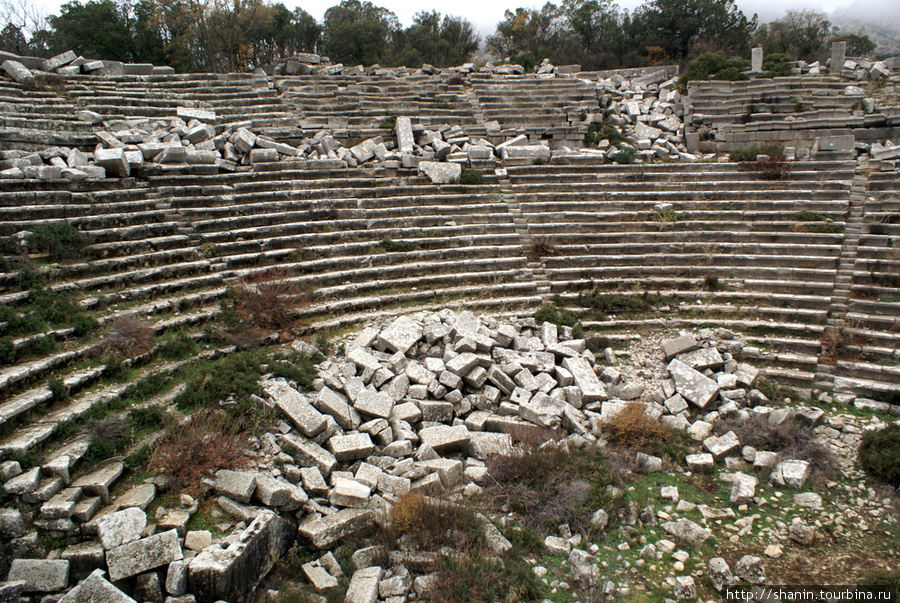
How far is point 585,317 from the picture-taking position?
1140 centimetres

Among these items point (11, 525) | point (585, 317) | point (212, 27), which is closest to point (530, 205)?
point (585, 317)

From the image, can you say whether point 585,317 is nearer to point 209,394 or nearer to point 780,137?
point 209,394

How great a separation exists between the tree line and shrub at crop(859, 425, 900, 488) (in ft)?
70.9

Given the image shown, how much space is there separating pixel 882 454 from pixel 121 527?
343 inches

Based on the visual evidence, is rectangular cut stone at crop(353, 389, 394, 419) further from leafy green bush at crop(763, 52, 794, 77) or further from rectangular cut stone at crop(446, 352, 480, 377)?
leafy green bush at crop(763, 52, 794, 77)

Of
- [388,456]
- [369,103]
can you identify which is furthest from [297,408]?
[369,103]

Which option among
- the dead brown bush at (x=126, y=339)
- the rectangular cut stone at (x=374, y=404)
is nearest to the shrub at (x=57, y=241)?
the dead brown bush at (x=126, y=339)

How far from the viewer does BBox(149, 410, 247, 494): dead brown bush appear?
6.11 m

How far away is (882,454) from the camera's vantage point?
7.46m

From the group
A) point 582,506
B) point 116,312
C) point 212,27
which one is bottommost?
point 582,506

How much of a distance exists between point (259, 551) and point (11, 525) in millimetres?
2153

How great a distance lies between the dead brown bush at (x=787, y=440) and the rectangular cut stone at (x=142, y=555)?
708cm

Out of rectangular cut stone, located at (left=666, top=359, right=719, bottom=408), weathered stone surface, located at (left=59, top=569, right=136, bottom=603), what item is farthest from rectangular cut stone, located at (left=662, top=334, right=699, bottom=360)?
weathered stone surface, located at (left=59, top=569, right=136, bottom=603)

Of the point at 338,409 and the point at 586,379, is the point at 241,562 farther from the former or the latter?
the point at 586,379
